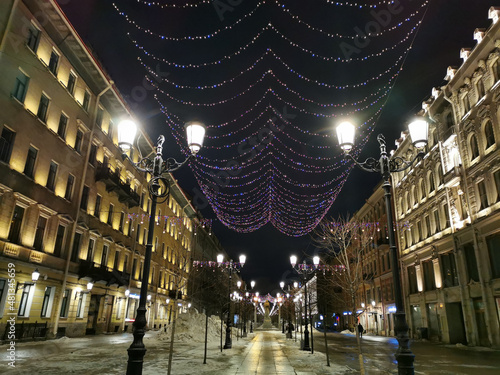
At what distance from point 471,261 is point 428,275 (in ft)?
26.0

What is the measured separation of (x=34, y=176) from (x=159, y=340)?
43.9 ft

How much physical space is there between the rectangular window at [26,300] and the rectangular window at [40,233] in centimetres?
226

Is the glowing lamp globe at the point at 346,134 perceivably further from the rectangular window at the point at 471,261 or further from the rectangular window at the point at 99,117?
the rectangular window at the point at 99,117

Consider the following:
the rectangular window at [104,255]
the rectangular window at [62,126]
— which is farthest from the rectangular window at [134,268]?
the rectangular window at [62,126]

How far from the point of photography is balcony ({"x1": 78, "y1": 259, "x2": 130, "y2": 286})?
25.7m

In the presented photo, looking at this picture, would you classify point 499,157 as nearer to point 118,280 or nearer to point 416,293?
point 416,293

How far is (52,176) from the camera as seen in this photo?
23.0m

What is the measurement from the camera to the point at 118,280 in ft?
103

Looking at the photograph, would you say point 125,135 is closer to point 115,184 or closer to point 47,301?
point 47,301

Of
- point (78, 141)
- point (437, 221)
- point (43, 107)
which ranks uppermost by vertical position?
point (43, 107)

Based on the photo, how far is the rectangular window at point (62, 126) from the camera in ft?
77.7

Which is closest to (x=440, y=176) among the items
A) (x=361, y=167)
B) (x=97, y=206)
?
(x=361, y=167)

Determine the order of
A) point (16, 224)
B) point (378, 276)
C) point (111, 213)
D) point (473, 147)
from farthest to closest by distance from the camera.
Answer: point (378, 276) → point (111, 213) → point (473, 147) → point (16, 224)

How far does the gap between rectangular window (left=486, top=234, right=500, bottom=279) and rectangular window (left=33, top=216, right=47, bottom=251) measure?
2769cm
